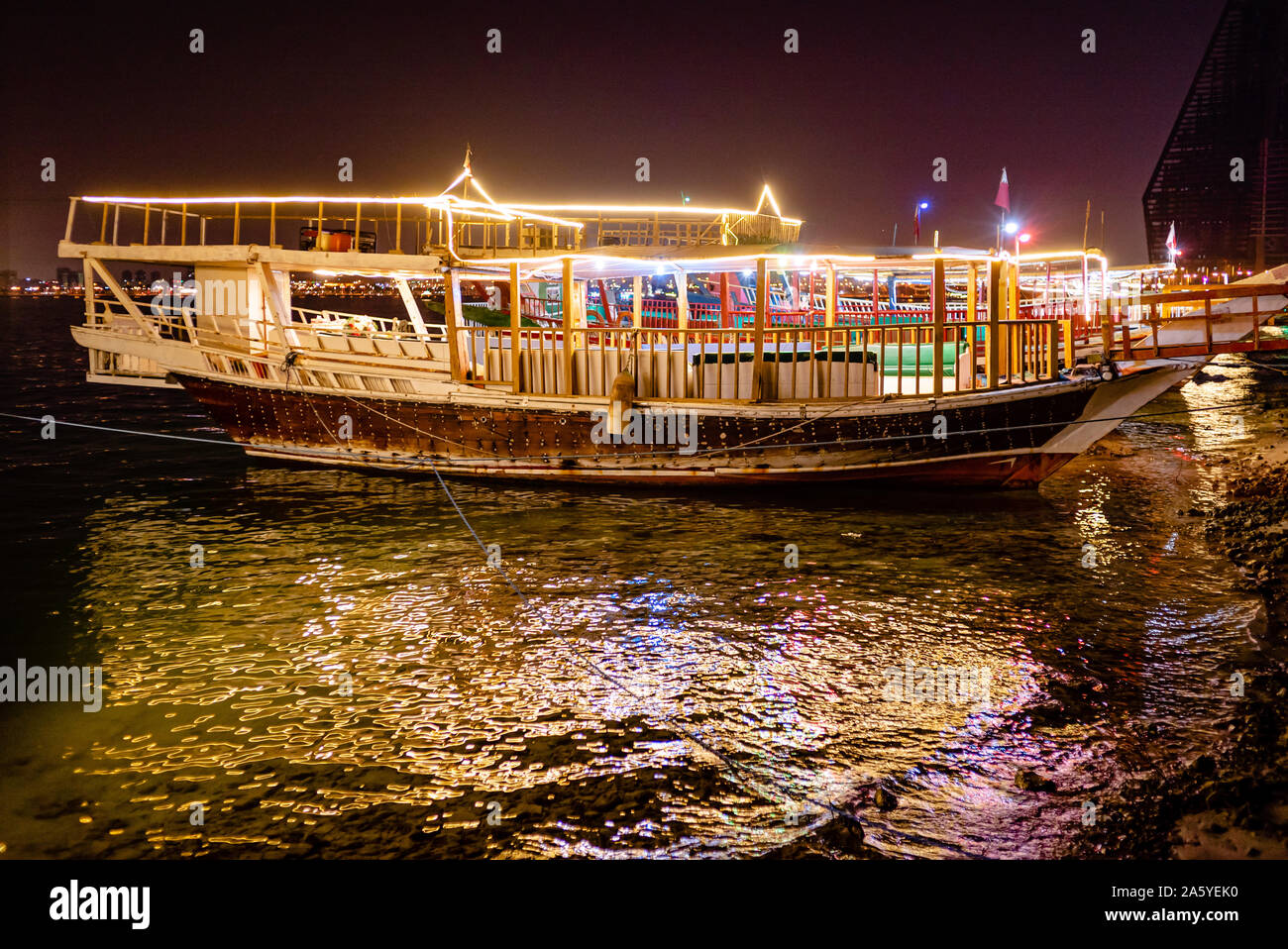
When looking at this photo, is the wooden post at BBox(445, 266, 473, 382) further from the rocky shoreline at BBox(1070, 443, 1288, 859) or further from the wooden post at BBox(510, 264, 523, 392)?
the rocky shoreline at BBox(1070, 443, 1288, 859)

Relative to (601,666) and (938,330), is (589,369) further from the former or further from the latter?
(601,666)

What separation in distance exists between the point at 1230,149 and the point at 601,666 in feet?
584

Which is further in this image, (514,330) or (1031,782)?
(514,330)

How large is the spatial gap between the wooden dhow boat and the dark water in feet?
3.06

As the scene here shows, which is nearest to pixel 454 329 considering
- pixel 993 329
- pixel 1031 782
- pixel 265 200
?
pixel 265 200

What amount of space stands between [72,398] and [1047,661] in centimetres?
3477

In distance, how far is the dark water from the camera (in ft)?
16.5

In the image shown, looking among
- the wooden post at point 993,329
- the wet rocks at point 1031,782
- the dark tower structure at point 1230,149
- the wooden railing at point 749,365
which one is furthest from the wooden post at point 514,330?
the dark tower structure at point 1230,149

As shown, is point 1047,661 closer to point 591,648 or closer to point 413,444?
point 591,648

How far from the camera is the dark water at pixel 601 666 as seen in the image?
5.02 meters

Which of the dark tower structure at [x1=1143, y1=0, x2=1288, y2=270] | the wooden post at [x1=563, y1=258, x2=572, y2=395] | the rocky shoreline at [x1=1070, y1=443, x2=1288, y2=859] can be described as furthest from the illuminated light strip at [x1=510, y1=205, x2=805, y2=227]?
the dark tower structure at [x1=1143, y1=0, x2=1288, y2=270]

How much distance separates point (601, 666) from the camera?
728cm
